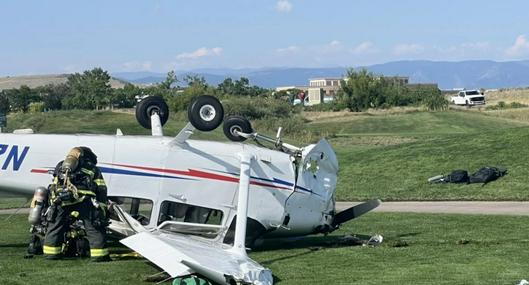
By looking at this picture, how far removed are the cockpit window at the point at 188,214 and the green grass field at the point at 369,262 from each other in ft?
3.00

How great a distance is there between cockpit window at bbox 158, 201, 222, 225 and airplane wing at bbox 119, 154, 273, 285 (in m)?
0.23

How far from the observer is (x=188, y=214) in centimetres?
1358

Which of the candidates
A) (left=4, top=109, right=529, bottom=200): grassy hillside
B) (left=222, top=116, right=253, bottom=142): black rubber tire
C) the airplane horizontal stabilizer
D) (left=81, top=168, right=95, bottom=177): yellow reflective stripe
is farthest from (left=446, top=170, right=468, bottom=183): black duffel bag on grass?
(left=81, top=168, right=95, bottom=177): yellow reflective stripe

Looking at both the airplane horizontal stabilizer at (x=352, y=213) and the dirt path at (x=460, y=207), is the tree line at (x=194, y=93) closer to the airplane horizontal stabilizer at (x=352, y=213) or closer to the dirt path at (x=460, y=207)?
the dirt path at (x=460, y=207)

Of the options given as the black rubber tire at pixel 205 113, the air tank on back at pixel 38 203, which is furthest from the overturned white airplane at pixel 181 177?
the air tank on back at pixel 38 203

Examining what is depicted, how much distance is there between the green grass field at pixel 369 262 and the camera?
449 inches

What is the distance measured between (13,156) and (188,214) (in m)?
3.05

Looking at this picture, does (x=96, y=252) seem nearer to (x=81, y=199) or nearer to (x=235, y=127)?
(x=81, y=199)

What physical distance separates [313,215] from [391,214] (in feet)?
25.0

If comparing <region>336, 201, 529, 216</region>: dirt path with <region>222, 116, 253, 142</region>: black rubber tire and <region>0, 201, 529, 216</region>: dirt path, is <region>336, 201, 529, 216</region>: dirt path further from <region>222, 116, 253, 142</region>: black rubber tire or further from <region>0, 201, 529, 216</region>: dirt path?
<region>222, 116, 253, 142</region>: black rubber tire

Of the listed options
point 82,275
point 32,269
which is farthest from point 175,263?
point 32,269

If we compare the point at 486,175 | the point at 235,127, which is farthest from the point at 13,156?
the point at 486,175

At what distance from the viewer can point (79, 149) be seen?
12844 mm

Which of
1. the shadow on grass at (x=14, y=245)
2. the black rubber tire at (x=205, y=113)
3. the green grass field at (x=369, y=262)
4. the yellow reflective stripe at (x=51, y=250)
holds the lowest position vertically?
the shadow on grass at (x=14, y=245)
